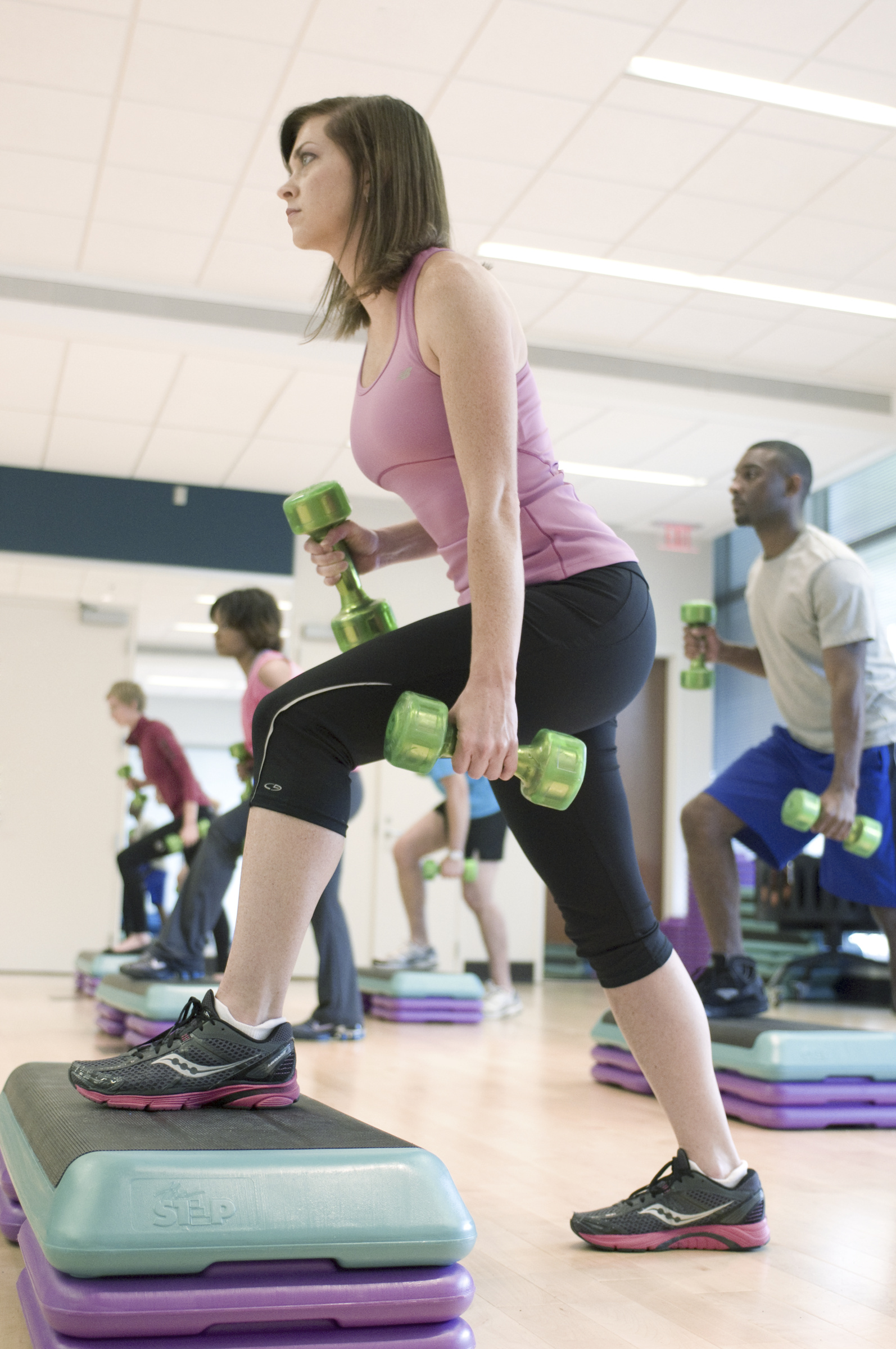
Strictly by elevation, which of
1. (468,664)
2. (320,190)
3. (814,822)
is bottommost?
(814,822)

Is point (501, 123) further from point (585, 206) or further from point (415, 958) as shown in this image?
point (415, 958)

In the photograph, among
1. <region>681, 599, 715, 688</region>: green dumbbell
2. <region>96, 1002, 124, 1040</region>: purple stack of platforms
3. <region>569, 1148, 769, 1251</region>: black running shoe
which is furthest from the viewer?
<region>96, 1002, 124, 1040</region>: purple stack of platforms

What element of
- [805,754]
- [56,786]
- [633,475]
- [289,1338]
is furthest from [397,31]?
[56,786]

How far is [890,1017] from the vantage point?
6.34 meters

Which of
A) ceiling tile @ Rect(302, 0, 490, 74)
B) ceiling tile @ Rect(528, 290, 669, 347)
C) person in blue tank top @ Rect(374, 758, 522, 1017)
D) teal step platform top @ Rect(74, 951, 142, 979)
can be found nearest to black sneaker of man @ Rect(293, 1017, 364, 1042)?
person in blue tank top @ Rect(374, 758, 522, 1017)

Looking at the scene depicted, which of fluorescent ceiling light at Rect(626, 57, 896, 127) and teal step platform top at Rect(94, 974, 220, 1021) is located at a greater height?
fluorescent ceiling light at Rect(626, 57, 896, 127)

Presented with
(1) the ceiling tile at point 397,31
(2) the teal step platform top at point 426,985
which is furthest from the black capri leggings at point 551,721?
(2) the teal step platform top at point 426,985

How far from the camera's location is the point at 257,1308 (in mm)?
1106

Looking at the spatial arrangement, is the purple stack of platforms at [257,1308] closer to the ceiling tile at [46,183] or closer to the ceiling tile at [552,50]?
the ceiling tile at [552,50]

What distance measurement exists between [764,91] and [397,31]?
1.33 meters

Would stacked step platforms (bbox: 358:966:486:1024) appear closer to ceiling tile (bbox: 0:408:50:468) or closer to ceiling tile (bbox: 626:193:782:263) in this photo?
ceiling tile (bbox: 626:193:782:263)

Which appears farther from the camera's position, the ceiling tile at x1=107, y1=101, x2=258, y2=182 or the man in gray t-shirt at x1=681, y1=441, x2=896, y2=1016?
the ceiling tile at x1=107, y1=101, x2=258, y2=182

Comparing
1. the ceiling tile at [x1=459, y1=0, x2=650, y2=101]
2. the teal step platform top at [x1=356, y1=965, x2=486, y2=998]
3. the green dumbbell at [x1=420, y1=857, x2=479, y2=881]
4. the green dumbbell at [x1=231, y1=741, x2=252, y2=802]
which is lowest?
the teal step platform top at [x1=356, y1=965, x2=486, y2=998]

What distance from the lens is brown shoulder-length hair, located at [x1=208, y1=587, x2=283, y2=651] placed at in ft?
12.7
